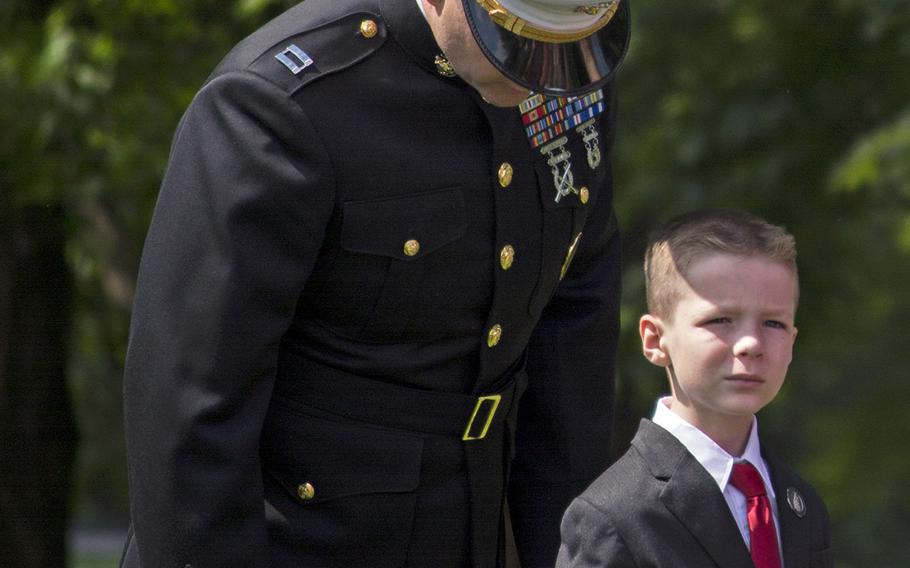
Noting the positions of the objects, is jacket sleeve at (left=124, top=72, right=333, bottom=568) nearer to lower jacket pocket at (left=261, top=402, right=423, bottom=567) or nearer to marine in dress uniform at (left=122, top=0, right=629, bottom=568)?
marine in dress uniform at (left=122, top=0, right=629, bottom=568)

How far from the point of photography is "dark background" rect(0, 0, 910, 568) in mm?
6141

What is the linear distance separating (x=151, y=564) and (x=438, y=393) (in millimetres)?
514

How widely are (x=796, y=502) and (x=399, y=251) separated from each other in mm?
693

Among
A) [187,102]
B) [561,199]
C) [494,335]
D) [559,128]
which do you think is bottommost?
[494,335]

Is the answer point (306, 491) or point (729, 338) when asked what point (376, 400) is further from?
point (729, 338)

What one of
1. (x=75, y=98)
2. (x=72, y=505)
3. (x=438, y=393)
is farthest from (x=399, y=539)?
(x=72, y=505)

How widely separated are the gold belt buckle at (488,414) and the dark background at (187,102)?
3177mm

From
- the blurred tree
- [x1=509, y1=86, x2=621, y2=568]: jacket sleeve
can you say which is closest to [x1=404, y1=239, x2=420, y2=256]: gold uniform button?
[x1=509, y1=86, x2=621, y2=568]: jacket sleeve

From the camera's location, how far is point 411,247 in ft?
8.77

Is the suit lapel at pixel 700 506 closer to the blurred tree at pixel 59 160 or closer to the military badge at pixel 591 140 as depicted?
the military badge at pixel 591 140

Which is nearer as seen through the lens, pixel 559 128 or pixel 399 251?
pixel 399 251

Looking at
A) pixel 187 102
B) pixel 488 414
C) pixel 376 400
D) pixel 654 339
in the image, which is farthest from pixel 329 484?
pixel 187 102

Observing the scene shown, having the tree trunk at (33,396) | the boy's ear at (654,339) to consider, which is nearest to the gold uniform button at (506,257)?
the boy's ear at (654,339)

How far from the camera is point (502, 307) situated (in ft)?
9.14
